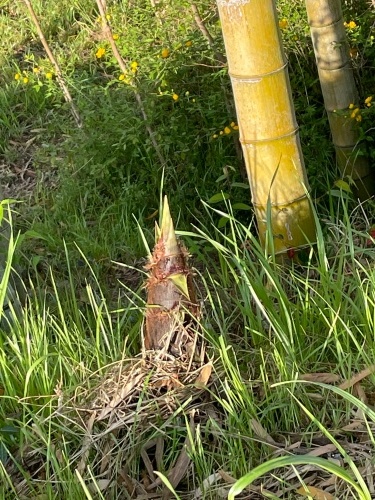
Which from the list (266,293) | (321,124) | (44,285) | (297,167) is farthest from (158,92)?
(266,293)

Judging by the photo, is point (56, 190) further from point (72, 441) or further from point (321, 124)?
point (72, 441)

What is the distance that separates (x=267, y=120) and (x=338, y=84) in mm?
1129

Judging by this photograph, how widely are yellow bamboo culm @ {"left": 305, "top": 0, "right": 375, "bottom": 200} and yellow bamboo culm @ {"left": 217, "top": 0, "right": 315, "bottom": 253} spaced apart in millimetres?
818

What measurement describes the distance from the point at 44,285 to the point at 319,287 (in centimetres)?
129

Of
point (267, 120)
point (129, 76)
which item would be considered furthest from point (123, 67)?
point (267, 120)

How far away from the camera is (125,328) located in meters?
2.61

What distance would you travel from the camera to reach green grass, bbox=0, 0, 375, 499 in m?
1.91

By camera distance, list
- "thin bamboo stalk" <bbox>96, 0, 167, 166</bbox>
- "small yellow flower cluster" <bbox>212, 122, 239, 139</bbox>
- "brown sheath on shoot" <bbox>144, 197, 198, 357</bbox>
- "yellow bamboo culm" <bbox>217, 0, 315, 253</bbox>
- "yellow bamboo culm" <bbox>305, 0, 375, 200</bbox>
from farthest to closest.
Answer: "thin bamboo stalk" <bbox>96, 0, 167, 166</bbox> < "small yellow flower cluster" <bbox>212, 122, 239, 139</bbox> < "yellow bamboo culm" <bbox>305, 0, 375, 200</bbox> < "yellow bamboo culm" <bbox>217, 0, 315, 253</bbox> < "brown sheath on shoot" <bbox>144, 197, 198, 357</bbox>

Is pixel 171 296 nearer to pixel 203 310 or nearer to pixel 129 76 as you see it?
pixel 203 310

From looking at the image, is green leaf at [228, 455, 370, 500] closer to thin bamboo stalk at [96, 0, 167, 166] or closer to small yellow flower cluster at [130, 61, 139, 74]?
thin bamboo stalk at [96, 0, 167, 166]

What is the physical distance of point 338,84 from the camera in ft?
11.3

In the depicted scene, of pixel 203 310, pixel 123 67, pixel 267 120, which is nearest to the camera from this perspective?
pixel 203 310

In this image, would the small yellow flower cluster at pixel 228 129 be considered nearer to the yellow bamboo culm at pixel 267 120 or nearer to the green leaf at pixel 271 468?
the yellow bamboo culm at pixel 267 120

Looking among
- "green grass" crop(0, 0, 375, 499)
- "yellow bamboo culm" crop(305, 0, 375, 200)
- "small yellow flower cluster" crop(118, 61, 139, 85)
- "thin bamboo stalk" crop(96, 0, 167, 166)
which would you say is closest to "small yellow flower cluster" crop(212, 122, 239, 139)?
"green grass" crop(0, 0, 375, 499)
